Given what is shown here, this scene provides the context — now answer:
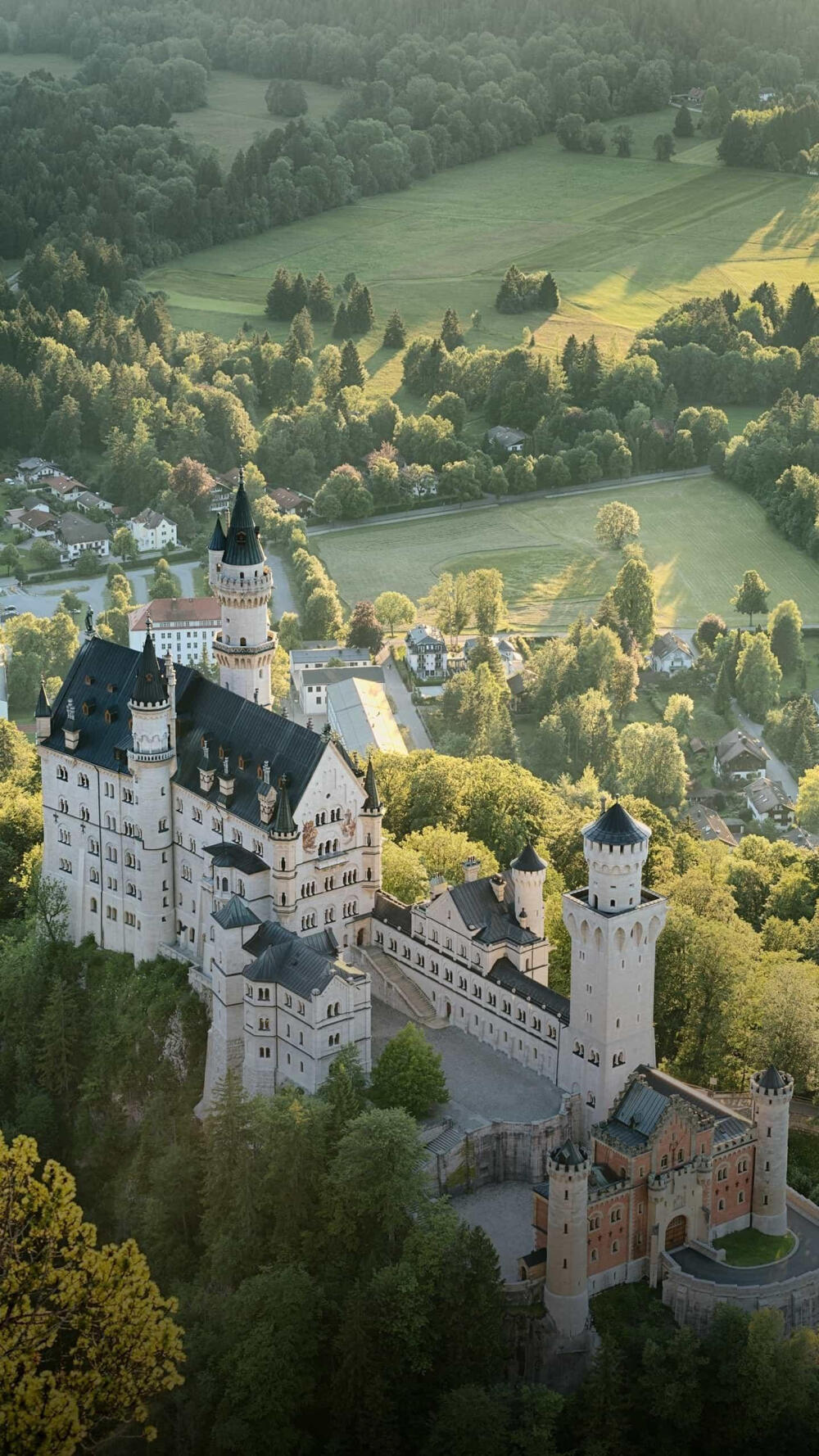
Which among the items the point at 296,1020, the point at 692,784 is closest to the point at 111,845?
the point at 296,1020

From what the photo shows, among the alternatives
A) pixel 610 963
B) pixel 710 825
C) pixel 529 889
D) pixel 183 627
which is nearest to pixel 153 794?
pixel 529 889

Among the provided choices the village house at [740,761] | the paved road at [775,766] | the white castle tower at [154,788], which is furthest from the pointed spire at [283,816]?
the village house at [740,761]

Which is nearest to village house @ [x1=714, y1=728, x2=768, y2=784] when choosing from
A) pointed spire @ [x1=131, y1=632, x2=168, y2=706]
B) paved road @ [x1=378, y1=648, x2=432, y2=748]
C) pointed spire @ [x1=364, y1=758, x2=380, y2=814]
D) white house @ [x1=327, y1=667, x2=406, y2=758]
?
paved road @ [x1=378, y1=648, x2=432, y2=748]

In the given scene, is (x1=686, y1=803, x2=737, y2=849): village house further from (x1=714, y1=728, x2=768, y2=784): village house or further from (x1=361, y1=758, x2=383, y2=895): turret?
(x1=361, y1=758, x2=383, y2=895): turret

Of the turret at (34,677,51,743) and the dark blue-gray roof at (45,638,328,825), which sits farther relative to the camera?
the turret at (34,677,51,743)

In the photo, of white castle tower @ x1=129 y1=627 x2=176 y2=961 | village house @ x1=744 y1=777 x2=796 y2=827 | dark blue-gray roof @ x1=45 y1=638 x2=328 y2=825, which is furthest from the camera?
Result: village house @ x1=744 y1=777 x2=796 y2=827
